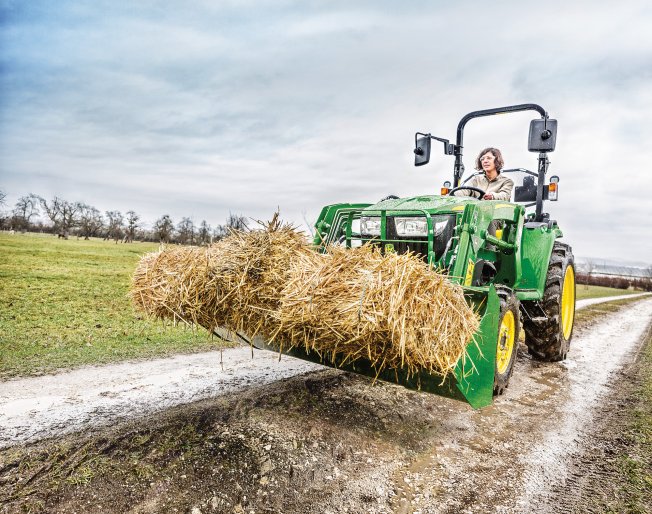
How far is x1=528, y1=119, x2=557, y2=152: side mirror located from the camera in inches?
215

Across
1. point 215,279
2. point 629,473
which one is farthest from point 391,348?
point 629,473

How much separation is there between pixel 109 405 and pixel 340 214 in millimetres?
2945

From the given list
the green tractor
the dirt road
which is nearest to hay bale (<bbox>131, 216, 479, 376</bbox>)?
the green tractor

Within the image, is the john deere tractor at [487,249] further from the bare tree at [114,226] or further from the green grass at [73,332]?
the bare tree at [114,226]

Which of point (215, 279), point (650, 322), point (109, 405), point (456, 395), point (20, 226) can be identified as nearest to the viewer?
point (456, 395)

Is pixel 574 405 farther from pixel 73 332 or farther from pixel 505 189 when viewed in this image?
pixel 73 332

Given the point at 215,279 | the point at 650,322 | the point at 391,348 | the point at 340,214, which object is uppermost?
the point at 340,214

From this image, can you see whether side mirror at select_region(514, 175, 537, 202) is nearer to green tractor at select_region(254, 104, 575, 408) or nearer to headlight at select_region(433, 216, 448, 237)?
green tractor at select_region(254, 104, 575, 408)

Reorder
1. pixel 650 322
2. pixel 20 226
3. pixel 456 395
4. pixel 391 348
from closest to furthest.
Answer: pixel 391 348 → pixel 456 395 → pixel 650 322 → pixel 20 226

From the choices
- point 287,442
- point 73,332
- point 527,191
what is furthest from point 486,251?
point 73,332

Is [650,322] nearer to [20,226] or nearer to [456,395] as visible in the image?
[456,395]

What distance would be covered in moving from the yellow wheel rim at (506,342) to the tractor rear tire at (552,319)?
1.83 meters

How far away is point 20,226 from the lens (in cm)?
7331

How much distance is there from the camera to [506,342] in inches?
174
